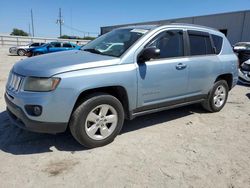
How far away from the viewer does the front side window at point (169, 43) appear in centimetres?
390

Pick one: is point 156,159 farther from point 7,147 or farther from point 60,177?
point 7,147

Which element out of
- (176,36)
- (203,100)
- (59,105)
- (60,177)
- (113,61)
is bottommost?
(60,177)

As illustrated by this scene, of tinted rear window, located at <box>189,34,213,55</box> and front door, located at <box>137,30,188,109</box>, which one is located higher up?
tinted rear window, located at <box>189,34,213,55</box>

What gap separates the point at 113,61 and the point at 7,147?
6.52ft

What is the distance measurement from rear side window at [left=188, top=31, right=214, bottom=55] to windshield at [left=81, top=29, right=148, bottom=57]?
3.59 ft

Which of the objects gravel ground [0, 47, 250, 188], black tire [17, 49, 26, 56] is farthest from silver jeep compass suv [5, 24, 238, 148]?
black tire [17, 49, 26, 56]

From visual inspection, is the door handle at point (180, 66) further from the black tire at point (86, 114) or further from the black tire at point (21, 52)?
the black tire at point (21, 52)

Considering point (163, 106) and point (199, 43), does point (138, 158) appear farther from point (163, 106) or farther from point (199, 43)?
point (199, 43)

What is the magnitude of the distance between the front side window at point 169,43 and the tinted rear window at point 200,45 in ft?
1.02

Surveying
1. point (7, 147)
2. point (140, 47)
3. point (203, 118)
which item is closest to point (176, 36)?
point (140, 47)

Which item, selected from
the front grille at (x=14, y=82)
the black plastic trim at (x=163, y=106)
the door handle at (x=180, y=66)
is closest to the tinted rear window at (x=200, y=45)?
the door handle at (x=180, y=66)

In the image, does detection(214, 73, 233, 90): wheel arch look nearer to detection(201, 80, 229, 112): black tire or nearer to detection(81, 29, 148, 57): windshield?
detection(201, 80, 229, 112): black tire

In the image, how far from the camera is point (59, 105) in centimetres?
299

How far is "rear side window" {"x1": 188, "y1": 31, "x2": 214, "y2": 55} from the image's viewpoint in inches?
175
